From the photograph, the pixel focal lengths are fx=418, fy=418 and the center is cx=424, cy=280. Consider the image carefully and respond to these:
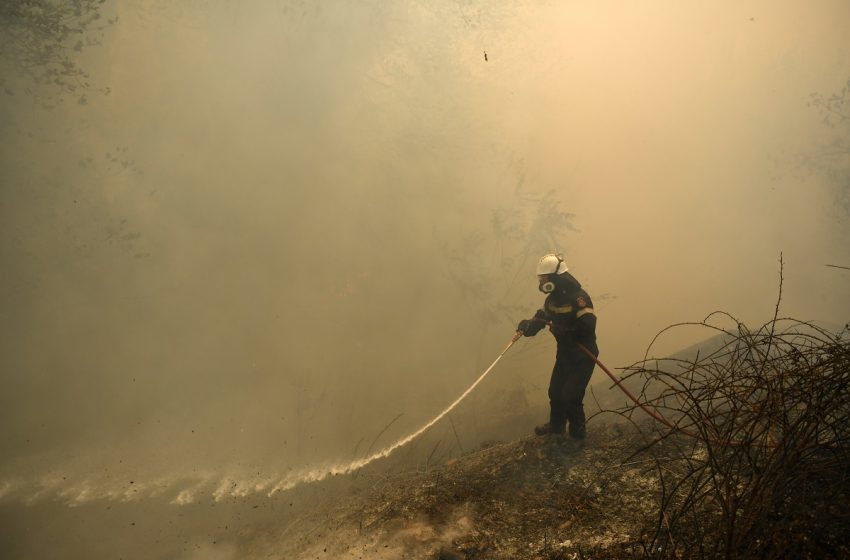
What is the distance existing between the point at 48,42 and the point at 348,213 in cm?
485

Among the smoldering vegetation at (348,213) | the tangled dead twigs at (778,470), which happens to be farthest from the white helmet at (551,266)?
the smoldering vegetation at (348,213)

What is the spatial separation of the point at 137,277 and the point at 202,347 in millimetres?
1428

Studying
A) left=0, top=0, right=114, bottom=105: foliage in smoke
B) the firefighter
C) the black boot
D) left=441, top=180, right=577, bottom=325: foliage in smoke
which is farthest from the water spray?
left=0, top=0, right=114, bottom=105: foliage in smoke

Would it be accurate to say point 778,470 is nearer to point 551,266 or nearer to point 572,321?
point 572,321

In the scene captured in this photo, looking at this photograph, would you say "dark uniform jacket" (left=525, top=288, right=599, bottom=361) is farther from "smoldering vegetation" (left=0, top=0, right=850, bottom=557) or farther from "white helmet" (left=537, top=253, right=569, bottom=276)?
"smoldering vegetation" (left=0, top=0, right=850, bottom=557)

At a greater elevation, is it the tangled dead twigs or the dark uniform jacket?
the dark uniform jacket

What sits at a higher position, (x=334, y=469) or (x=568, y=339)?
(x=568, y=339)

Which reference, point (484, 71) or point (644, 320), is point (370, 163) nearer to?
point (484, 71)

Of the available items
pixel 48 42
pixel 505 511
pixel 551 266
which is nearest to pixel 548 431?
pixel 505 511

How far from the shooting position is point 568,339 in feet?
12.6

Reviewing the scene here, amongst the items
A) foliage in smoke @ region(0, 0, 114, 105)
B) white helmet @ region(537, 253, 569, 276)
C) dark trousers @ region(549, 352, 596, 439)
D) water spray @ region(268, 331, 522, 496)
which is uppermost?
foliage in smoke @ region(0, 0, 114, 105)

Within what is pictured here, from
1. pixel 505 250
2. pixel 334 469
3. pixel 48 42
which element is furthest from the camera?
pixel 505 250

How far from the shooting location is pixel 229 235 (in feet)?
22.0

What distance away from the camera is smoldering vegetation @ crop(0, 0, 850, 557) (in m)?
5.82
